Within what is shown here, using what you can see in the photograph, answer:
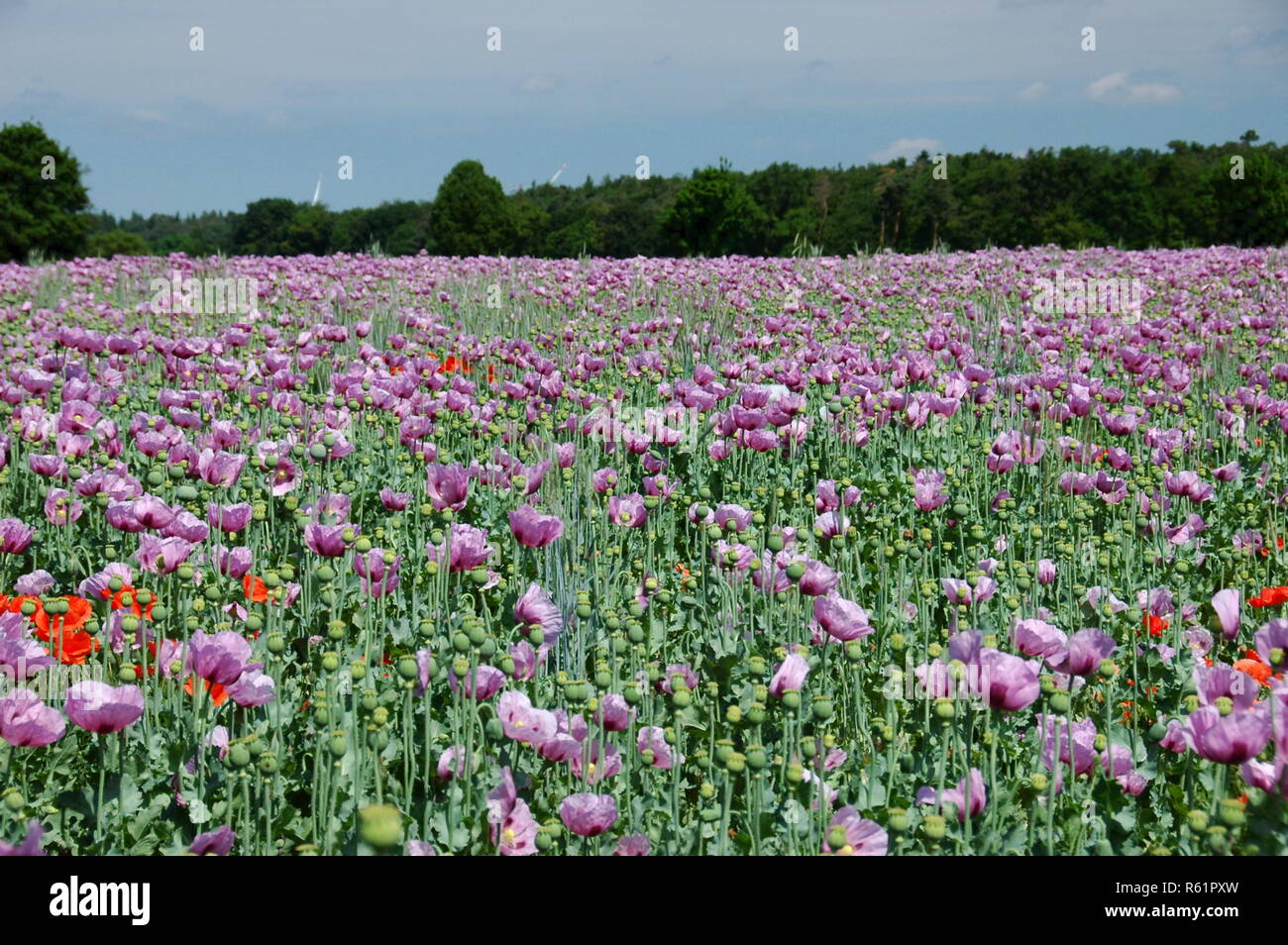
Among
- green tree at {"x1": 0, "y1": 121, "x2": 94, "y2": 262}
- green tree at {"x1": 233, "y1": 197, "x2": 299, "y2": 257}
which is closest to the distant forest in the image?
green tree at {"x1": 0, "y1": 121, "x2": 94, "y2": 262}

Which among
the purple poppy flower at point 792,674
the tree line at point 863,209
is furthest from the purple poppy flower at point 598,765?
the tree line at point 863,209

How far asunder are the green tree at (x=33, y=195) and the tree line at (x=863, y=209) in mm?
147

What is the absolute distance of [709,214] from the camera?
60312mm

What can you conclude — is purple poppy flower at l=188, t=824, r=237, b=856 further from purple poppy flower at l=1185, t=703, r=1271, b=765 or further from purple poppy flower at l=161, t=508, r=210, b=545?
purple poppy flower at l=1185, t=703, r=1271, b=765

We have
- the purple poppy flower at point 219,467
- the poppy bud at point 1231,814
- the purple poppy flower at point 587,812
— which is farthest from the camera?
the purple poppy flower at point 219,467

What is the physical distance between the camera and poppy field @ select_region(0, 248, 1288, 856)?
6.93 ft

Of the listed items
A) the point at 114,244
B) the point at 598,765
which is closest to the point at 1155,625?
the point at 598,765

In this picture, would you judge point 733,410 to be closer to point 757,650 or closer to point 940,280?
point 757,650

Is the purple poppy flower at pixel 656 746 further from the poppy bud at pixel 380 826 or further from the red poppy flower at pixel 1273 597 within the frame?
the red poppy flower at pixel 1273 597

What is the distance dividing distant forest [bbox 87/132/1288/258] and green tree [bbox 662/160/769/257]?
0.08 meters

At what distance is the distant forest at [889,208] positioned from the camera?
4962 cm

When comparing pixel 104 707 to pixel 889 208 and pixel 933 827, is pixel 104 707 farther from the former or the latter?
pixel 889 208
